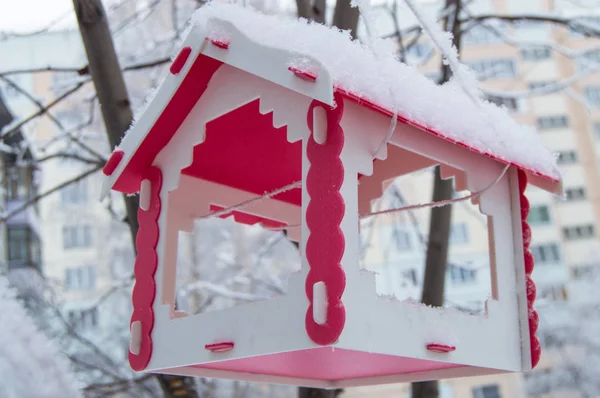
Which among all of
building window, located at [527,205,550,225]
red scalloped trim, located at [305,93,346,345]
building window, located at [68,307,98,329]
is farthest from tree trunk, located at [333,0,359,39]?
building window, located at [527,205,550,225]

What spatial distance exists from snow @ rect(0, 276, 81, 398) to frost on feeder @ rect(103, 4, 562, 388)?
0.16 meters

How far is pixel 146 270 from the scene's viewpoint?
1.63m

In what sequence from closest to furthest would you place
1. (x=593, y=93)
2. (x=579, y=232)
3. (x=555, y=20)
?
(x=555, y=20) < (x=579, y=232) < (x=593, y=93)

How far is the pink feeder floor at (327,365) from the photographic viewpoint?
131 centimetres

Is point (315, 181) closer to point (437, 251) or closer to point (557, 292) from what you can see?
point (437, 251)

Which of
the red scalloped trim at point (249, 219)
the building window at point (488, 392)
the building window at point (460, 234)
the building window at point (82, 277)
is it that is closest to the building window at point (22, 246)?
the building window at point (82, 277)

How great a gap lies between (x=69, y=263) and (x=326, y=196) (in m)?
12.0

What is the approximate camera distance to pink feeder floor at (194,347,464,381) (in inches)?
51.5

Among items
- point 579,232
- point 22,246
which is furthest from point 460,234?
point 22,246

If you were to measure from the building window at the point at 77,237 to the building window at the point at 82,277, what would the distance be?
0.42 meters

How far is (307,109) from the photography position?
1.30 m

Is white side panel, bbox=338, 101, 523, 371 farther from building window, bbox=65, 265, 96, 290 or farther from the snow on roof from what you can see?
building window, bbox=65, 265, 96, 290

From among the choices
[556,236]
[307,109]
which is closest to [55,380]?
[307,109]

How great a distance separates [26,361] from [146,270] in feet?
1.11
